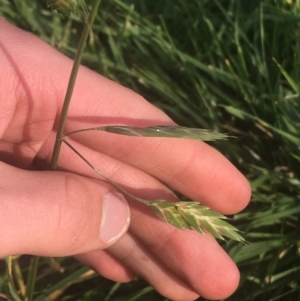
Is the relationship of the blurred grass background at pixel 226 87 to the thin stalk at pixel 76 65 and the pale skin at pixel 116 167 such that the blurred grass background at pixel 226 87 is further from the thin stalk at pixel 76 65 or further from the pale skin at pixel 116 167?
the thin stalk at pixel 76 65

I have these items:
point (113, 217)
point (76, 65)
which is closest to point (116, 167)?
point (113, 217)

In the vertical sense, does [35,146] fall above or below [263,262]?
above

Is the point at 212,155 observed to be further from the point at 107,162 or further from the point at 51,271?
the point at 51,271

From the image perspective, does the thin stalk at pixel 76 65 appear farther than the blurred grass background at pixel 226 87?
No

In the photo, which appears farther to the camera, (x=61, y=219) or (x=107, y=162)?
(x=107, y=162)

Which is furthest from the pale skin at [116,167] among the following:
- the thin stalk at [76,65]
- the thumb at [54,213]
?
the thin stalk at [76,65]

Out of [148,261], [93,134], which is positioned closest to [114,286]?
[148,261]

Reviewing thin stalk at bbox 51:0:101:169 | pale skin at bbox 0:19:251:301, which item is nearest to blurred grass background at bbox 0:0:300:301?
pale skin at bbox 0:19:251:301

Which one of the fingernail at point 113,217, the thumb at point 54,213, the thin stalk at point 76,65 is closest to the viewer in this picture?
the thin stalk at point 76,65

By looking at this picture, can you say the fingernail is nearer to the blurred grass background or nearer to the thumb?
the thumb
